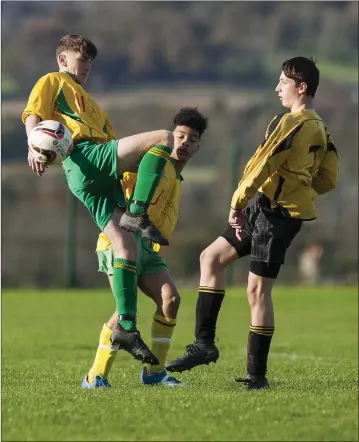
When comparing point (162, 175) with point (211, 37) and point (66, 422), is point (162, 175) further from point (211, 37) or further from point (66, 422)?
point (211, 37)

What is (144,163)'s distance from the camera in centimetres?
808

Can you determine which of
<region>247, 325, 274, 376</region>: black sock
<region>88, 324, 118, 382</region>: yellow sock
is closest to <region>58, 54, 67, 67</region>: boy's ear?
<region>88, 324, 118, 382</region>: yellow sock

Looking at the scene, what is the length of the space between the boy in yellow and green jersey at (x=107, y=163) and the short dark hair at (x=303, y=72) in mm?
972

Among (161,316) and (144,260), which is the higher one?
(144,260)

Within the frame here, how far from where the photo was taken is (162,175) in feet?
27.3

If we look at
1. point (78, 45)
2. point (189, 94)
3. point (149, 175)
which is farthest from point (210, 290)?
point (189, 94)

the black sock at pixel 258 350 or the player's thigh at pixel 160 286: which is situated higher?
the player's thigh at pixel 160 286

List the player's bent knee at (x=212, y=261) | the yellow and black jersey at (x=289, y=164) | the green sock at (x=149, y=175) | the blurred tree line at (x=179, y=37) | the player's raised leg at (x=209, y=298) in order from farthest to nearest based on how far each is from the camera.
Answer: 1. the blurred tree line at (x=179, y=37)
2. the player's bent knee at (x=212, y=261)
3. the player's raised leg at (x=209, y=298)
4. the green sock at (x=149, y=175)
5. the yellow and black jersey at (x=289, y=164)

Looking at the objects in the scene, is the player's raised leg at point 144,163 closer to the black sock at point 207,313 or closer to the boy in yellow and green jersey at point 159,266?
the boy in yellow and green jersey at point 159,266

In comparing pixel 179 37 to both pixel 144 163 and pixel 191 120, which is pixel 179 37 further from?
pixel 144 163

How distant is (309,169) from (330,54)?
3827 cm

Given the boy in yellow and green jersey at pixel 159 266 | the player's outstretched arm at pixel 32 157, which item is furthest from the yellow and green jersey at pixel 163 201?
the player's outstretched arm at pixel 32 157

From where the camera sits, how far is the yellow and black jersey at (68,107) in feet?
27.7

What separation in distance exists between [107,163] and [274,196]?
3.90ft
